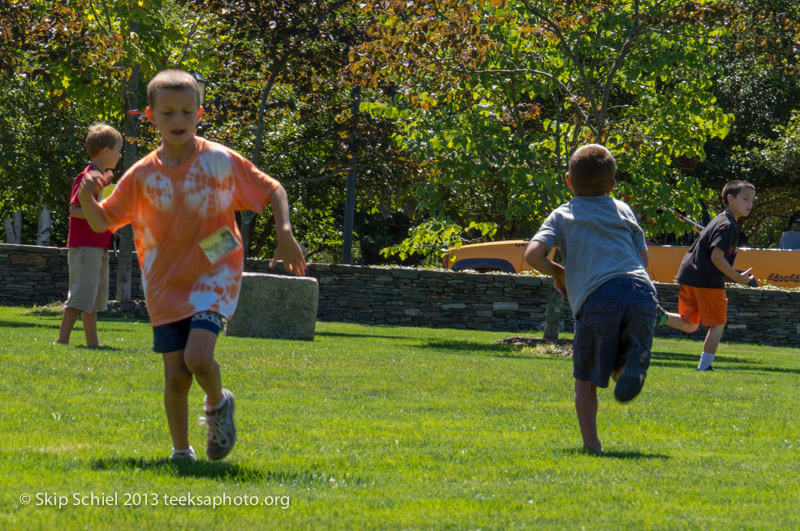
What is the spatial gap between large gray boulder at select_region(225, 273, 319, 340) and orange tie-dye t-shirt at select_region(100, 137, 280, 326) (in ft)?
31.0

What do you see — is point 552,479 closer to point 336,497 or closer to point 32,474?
point 336,497

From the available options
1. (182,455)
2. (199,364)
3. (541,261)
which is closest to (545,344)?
(541,261)

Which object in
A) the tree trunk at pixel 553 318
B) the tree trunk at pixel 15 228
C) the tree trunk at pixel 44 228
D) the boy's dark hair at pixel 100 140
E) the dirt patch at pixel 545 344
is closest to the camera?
the boy's dark hair at pixel 100 140

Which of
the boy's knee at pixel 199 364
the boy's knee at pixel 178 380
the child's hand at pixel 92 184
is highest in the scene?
the child's hand at pixel 92 184

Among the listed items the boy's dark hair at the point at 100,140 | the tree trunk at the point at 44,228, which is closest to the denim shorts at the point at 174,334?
the boy's dark hair at the point at 100,140

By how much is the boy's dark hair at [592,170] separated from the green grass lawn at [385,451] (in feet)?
4.57

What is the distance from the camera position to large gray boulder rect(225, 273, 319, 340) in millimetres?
14219

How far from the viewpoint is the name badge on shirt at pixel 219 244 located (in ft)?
15.0

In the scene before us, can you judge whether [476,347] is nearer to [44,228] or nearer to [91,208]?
[91,208]

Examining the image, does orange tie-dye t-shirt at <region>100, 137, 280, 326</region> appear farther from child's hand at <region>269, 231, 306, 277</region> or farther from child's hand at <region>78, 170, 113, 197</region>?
child's hand at <region>269, 231, 306, 277</region>

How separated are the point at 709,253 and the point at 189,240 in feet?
25.3

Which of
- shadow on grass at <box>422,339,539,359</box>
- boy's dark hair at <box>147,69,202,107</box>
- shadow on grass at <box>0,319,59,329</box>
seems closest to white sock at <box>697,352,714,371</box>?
shadow on grass at <box>422,339,539,359</box>

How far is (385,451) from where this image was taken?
529cm

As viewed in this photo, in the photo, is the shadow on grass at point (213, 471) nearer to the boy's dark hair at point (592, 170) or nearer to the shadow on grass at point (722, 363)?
the boy's dark hair at point (592, 170)
